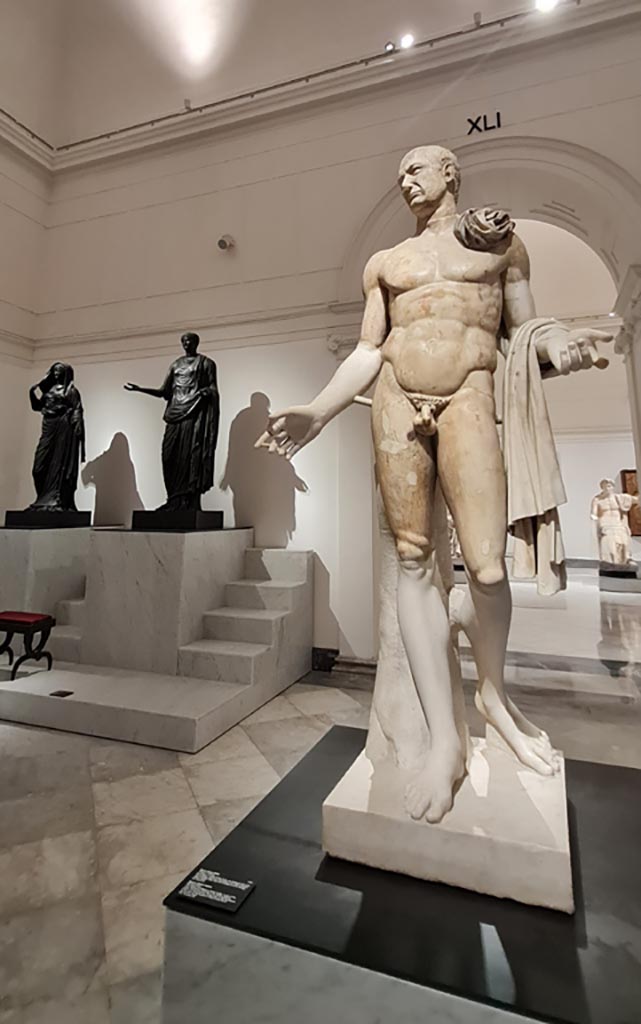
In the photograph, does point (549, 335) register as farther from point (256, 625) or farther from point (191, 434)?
point (191, 434)

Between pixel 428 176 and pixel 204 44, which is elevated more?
pixel 204 44

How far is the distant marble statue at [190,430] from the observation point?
176 inches

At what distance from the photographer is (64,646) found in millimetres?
4027

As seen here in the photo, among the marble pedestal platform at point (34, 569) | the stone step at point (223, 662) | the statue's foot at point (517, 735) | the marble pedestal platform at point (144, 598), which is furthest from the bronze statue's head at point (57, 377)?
the statue's foot at point (517, 735)

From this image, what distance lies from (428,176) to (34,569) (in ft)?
13.6

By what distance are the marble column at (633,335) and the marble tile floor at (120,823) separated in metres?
2.32

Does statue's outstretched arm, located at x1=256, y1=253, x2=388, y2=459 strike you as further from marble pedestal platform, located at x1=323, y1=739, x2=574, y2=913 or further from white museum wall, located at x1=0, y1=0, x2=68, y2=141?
white museum wall, located at x1=0, y1=0, x2=68, y2=141

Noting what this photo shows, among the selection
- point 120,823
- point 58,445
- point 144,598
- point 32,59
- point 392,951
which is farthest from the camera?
point 32,59

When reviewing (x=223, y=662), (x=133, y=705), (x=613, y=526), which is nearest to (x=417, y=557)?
(x=133, y=705)

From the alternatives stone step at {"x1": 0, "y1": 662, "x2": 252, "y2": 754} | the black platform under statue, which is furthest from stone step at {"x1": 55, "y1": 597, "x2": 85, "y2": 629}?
the black platform under statue

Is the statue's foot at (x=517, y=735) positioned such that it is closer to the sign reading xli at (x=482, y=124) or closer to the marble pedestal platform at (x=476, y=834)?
the marble pedestal platform at (x=476, y=834)

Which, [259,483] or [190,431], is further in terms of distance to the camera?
[259,483]

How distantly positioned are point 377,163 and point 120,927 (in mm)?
5726

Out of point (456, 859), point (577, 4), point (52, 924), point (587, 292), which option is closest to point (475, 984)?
point (456, 859)
